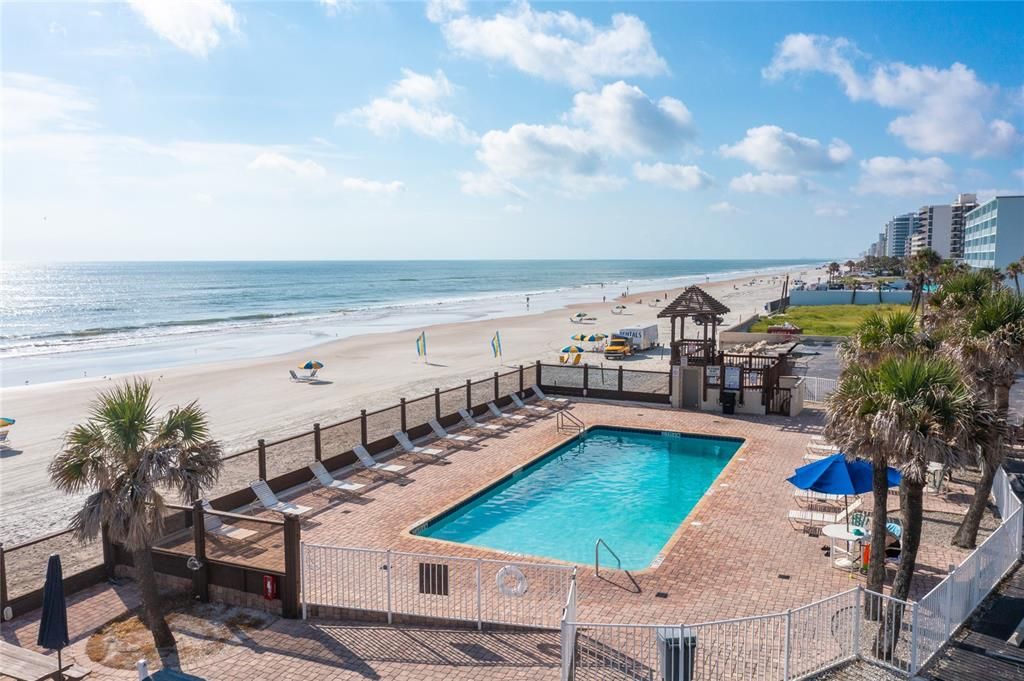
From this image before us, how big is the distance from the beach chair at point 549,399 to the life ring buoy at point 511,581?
16747 mm

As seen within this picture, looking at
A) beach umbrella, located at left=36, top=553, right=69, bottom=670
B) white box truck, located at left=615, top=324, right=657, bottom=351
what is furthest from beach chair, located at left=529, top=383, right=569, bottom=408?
beach umbrella, located at left=36, top=553, right=69, bottom=670

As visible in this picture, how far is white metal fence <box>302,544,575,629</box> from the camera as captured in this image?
35.6 feet

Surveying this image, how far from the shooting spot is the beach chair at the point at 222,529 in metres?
12.3

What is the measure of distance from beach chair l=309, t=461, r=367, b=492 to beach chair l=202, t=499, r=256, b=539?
4.88 metres

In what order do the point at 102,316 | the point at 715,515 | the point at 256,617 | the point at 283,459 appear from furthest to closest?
the point at 102,316, the point at 283,459, the point at 715,515, the point at 256,617

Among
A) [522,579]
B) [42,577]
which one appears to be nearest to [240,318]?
[42,577]

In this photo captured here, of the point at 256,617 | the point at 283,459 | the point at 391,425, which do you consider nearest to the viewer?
the point at 256,617


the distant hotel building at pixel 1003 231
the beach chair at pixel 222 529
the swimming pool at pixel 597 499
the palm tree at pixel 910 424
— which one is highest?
the distant hotel building at pixel 1003 231

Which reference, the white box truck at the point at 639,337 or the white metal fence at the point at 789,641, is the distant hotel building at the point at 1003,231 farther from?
the white metal fence at the point at 789,641

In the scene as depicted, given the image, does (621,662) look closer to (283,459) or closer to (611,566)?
(611,566)

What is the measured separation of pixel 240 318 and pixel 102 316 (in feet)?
63.0

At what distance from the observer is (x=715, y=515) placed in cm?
1582

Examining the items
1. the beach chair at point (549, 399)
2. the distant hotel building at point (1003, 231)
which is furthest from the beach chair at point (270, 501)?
the distant hotel building at point (1003, 231)

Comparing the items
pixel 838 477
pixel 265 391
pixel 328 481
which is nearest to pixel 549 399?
pixel 328 481
